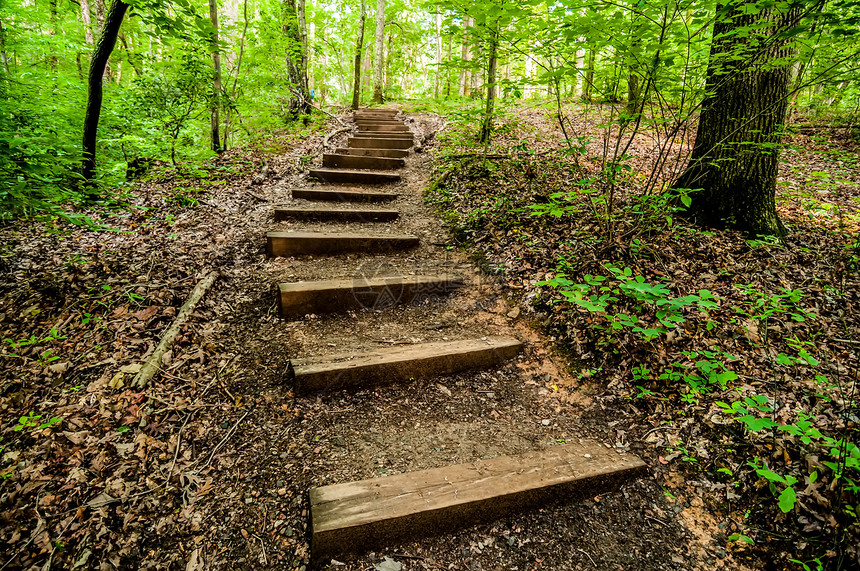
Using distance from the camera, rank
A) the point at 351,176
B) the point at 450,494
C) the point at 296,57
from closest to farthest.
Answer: the point at 450,494, the point at 351,176, the point at 296,57

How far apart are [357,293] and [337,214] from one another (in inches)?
72.4

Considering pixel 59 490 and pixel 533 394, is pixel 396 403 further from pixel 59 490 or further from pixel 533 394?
pixel 59 490

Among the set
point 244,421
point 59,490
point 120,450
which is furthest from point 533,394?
point 59,490

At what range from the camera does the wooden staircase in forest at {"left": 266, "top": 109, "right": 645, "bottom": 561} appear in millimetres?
1833

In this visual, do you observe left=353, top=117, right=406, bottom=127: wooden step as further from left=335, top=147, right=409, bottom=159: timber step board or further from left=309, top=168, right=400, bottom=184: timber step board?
left=309, top=168, right=400, bottom=184: timber step board

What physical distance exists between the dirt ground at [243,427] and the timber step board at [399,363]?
0.09 meters

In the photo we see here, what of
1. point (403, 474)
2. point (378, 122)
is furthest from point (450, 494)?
point (378, 122)

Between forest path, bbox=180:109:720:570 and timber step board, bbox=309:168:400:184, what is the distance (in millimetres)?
2318

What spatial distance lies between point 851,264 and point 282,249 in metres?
5.95

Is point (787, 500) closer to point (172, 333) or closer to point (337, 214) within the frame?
point (172, 333)

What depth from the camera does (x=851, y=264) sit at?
3.53m

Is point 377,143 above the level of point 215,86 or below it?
below

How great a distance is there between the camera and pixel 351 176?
6035 mm

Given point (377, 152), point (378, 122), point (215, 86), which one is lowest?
point (377, 152)
